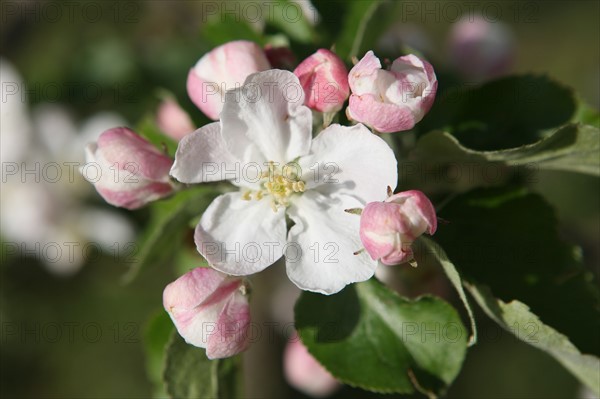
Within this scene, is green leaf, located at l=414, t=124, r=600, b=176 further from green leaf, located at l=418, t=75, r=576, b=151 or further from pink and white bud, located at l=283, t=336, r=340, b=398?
pink and white bud, located at l=283, t=336, r=340, b=398

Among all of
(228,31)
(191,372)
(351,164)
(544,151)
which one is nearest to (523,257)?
(544,151)

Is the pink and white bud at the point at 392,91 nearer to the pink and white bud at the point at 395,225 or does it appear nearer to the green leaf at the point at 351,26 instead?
the pink and white bud at the point at 395,225

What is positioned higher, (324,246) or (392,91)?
(392,91)

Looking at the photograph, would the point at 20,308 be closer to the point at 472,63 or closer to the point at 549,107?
the point at 472,63

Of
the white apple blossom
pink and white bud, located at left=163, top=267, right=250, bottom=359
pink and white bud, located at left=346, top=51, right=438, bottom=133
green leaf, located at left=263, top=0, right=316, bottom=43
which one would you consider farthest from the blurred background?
pink and white bud, located at left=163, top=267, right=250, bottom=359

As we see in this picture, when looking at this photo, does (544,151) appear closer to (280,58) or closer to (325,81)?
(325,81)

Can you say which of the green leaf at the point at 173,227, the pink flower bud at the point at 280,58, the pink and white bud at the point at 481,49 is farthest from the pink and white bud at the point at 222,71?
the pink and white bud at the point at 481,49
